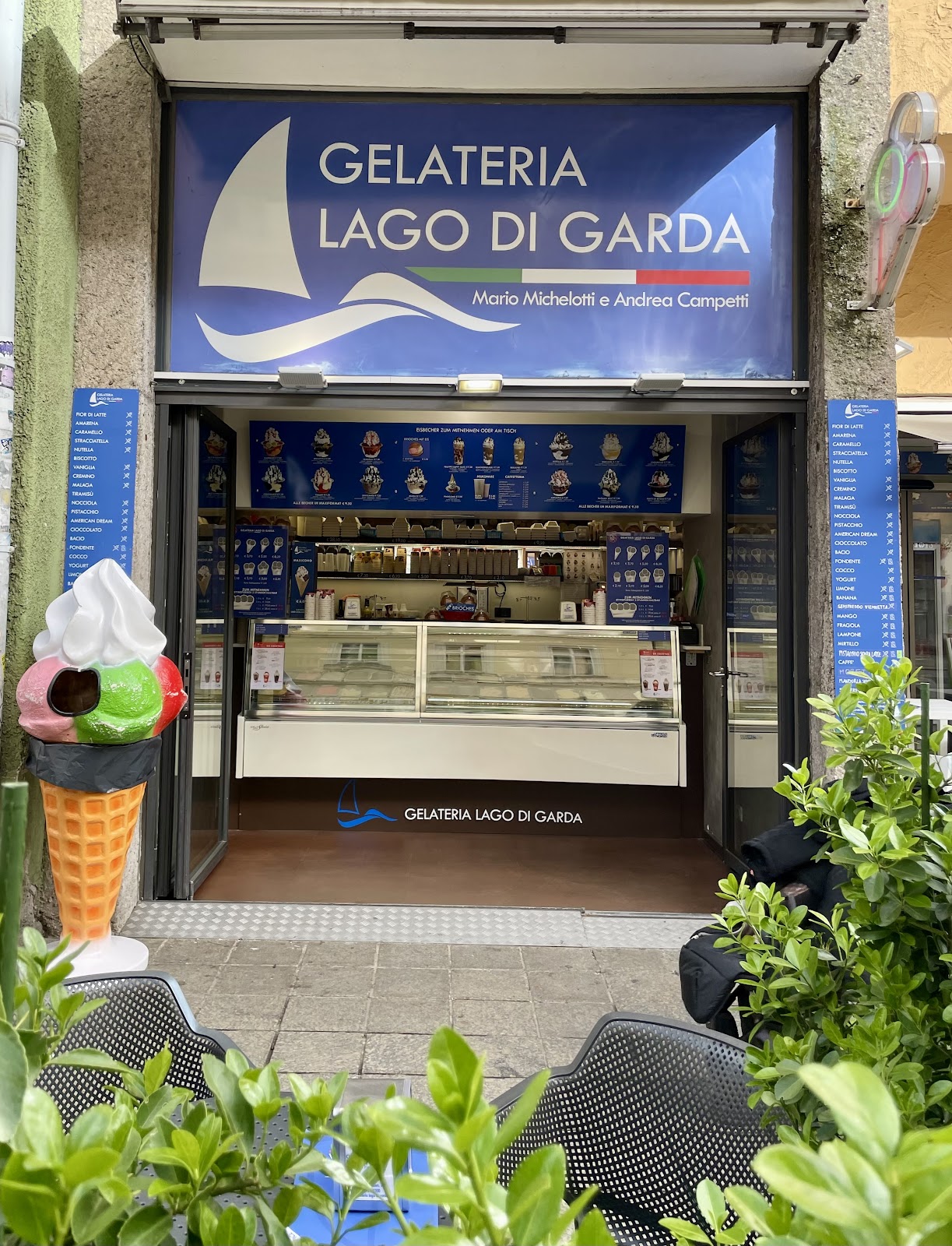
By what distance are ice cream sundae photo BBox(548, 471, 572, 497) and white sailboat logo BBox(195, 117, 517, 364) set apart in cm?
250

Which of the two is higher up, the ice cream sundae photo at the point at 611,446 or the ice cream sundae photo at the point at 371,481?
the ice cream sundae photo at the point at 611,446

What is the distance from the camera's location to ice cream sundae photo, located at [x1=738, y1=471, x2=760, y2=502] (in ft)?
15.9

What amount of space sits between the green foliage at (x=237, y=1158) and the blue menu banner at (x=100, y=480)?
353 cm

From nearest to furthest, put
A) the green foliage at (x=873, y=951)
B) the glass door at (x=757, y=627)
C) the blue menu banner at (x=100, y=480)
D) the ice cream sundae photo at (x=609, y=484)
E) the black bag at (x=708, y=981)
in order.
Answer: the green foliage at (x=873, y=951) < the black bag at (x=708, y=981) < the blue menu banner at (x=100, y=480) < the glass door at (x=757, y=627) < the ice cream sundae photo at (x=609, y=484)

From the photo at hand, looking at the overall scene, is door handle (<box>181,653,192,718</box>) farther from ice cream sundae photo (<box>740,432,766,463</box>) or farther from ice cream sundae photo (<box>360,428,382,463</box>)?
ice cream sundae photo (<box>740,432,766,463</box>)

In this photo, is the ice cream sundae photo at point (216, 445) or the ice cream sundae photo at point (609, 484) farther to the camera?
the ice cream sundae photo at point (609, 484)

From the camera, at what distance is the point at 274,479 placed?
6.40 meters

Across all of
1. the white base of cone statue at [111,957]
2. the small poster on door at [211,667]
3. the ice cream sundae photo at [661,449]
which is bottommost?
the white base of cone statue at [111,957]

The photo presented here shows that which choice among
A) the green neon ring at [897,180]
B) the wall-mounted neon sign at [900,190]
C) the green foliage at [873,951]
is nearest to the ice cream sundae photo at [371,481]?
the wall-mounted neon sign at [900,190]

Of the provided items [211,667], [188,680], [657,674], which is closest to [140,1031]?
[188,680]

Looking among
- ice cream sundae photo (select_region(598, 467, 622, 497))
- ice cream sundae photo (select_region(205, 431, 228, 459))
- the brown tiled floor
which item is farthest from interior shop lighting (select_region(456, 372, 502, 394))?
the brown tiled floor

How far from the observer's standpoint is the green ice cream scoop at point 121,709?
10.4ft

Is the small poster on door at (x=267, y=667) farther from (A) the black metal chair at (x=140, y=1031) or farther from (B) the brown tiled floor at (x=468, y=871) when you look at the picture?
(A) the black metal chair at (x=140, y=1031)

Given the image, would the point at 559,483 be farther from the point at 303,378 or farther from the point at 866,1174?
the point at 866,1174
